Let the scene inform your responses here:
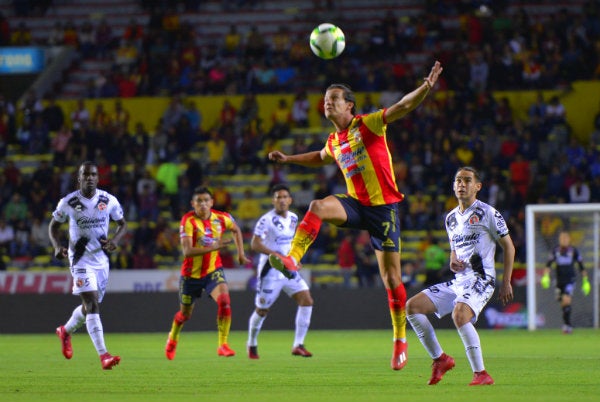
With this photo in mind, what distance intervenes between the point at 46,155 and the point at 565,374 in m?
21.9

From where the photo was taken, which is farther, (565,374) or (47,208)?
(47,208)

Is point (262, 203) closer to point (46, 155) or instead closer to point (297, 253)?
point (46, 155)

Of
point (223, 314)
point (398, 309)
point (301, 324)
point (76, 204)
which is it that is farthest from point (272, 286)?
point (398, 309)

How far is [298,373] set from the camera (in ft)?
40.4

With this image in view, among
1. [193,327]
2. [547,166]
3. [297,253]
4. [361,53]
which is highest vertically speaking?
[361,53]

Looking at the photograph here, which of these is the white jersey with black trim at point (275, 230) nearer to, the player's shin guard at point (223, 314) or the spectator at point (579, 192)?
the player's shin guard at point (223, 314)

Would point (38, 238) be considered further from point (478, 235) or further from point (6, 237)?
point (478, 235)

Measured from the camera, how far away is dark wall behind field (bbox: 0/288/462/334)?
24484 mm

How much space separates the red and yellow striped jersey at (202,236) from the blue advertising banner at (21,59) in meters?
20.0

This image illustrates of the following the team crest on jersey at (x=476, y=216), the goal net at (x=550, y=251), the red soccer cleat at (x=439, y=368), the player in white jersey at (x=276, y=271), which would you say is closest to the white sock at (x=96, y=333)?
A: the player in white jersey at (x=276, y=271)

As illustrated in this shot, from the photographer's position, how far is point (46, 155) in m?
31.1

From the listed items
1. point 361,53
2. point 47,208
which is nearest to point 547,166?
point 361,53

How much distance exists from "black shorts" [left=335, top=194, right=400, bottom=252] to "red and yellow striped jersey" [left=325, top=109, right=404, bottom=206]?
8 cm

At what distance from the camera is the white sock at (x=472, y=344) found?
33.1 feet
